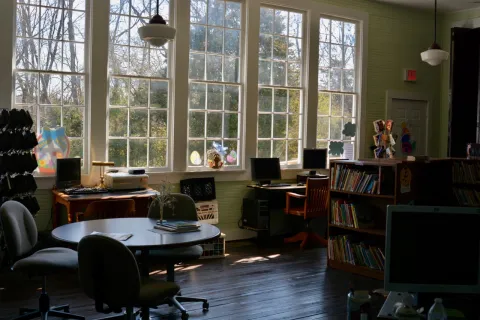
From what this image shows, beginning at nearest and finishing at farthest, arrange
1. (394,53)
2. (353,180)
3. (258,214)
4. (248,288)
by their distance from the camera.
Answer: (248,288) < (353,180) < (258,214) < (394,53)

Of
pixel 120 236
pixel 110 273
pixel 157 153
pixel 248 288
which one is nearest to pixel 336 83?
pixel 157 153

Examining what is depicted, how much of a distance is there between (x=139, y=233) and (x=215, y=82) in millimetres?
3664

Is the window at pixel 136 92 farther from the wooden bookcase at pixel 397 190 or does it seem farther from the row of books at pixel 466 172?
the row of books at pixel 466 172

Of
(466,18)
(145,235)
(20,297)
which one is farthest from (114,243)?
(466,18)

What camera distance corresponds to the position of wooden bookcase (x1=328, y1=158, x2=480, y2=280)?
18.4 ft

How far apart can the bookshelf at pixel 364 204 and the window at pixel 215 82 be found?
183cm

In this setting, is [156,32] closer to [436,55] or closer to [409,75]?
[436,55]

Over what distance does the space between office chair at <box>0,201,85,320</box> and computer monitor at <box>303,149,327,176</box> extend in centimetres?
418

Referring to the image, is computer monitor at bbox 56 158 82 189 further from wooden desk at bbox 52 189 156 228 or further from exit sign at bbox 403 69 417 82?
exit sign at bbox 403 69 417 82

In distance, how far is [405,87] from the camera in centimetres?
920

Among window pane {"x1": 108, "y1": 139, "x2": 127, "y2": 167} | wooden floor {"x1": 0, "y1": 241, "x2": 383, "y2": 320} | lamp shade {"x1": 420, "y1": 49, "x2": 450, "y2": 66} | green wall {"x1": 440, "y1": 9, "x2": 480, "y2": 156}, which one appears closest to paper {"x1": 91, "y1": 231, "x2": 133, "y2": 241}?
wooden floor {"x1": 0, "y1": 241, "x2": 383, "y2": 320}

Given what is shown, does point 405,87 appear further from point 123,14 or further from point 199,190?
point 123,14

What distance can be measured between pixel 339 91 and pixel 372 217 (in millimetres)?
3146

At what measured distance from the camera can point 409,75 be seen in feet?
30.0
